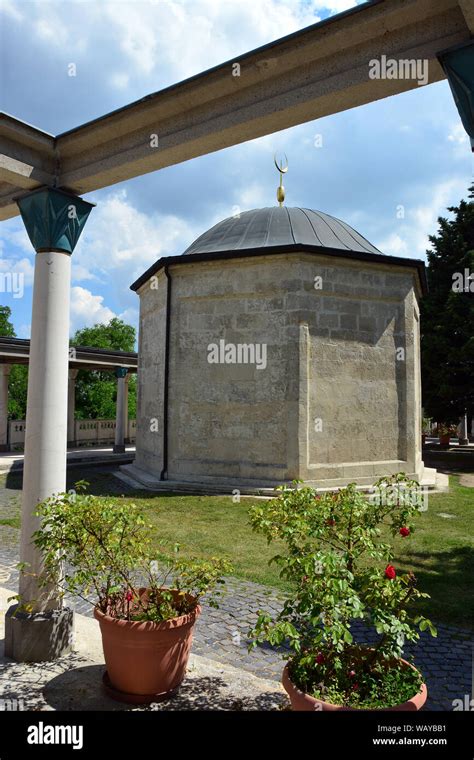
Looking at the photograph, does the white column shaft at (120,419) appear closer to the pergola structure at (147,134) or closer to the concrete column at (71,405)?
the concrete column at (71,405)

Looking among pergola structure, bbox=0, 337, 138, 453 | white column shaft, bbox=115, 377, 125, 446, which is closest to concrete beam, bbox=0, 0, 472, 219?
pergola structure, bbox=0, 337, 138, 453

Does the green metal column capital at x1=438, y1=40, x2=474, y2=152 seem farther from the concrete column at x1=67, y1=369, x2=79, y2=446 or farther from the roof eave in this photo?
the concrete column at x1=67, y1=369, x2=79, y2=446

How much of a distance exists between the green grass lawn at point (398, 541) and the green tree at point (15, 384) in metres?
33.5

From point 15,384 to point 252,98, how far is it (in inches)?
1875

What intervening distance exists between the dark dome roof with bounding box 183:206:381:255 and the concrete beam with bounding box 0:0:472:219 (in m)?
9.20

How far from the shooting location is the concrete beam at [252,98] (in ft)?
10.6

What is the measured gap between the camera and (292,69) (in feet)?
12.2

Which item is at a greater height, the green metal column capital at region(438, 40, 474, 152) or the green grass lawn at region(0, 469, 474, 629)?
the green metal column capital at region(438, 40, 474, 152)

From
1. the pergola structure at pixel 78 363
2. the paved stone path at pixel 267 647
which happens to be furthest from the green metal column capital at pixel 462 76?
the pergola structure at pixel 78 363

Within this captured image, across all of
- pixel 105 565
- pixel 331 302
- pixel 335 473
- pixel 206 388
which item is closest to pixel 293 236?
pixel 331 302

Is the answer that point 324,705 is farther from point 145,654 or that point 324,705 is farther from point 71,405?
point 71,405

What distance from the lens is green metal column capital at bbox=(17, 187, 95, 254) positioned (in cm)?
468

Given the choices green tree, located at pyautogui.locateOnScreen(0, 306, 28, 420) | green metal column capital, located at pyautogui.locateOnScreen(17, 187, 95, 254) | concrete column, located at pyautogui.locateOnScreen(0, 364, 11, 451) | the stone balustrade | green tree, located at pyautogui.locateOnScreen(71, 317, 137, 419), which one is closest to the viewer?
green metal column capital, located at pyautogui.locateOnScreen(17, 187, 95, 254)

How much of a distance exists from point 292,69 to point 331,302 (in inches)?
395
